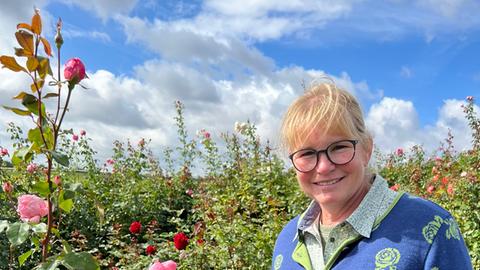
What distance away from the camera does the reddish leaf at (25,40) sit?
1.39 m

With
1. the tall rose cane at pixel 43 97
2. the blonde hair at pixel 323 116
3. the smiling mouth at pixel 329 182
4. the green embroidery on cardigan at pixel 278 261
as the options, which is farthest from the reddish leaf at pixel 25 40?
the green embroidery on cardigan at pixel 278 261

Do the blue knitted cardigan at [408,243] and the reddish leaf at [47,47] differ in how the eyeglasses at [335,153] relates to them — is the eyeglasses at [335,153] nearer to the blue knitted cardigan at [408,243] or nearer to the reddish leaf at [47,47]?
the blue knitted cardigan at [408,243]

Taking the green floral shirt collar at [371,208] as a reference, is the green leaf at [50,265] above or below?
below

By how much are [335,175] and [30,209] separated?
0.85 metres

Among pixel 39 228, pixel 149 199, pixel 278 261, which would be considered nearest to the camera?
pixel 39 228

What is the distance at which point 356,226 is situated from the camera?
1.51 metres

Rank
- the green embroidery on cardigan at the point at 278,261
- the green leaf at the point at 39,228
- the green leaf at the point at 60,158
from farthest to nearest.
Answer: the green embroidery on cardigan at the point at 278,261
the green leaf at the point at 39,228
the green leaf at the point at 60,158

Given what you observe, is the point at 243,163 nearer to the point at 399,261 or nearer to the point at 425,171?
the point at 425,171

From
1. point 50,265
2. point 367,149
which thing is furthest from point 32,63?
point 367,149

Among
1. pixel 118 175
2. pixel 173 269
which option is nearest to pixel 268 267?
pixel 173 269

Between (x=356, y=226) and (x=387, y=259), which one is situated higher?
(x=356, y=226)

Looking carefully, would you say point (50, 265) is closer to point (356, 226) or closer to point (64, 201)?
point (64, 201)

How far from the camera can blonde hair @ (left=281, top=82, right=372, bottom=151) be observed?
4.99ft

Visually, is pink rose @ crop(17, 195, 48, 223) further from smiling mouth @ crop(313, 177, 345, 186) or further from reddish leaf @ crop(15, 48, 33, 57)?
smiling mouth @ crop(313, 177, 345, 186)
